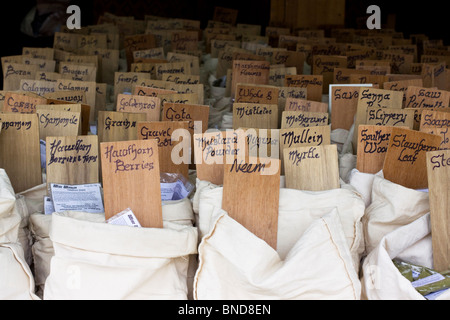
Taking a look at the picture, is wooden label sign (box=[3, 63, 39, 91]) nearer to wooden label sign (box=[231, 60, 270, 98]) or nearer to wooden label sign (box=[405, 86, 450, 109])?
wooden label sign (box=[231, 60, 270, 98])

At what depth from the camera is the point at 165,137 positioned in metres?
1.81

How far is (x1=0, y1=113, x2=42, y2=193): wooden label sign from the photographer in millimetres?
1749

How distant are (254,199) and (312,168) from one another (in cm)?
22

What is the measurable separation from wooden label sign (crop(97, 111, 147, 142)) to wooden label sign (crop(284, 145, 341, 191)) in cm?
53

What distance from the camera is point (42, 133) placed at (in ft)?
6.15

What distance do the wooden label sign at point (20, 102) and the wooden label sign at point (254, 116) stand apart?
26.6 inches

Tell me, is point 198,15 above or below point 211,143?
above

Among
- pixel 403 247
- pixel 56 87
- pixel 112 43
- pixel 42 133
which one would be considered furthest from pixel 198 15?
pixel 403 247

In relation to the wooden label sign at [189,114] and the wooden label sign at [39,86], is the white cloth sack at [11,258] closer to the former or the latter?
the wooden label sign at [189,114]

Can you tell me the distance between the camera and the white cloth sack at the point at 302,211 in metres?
1.53
